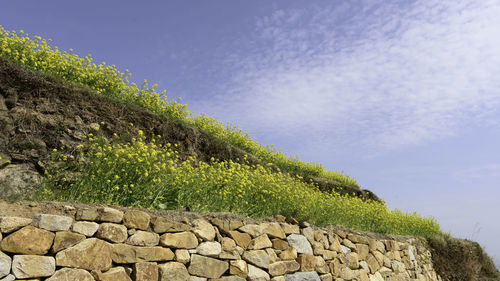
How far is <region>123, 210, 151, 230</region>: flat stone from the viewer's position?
349cm

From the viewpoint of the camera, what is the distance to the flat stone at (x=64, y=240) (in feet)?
9.82

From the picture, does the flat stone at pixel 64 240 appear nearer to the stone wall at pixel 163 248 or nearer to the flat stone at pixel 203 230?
the stone wall at pixel 163 248

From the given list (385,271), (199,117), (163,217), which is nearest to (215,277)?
(163,217)

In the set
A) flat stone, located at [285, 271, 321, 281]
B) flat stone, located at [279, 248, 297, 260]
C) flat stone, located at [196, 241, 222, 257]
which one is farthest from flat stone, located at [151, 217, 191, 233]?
flat stone, located at [285, 271, 321, 281]

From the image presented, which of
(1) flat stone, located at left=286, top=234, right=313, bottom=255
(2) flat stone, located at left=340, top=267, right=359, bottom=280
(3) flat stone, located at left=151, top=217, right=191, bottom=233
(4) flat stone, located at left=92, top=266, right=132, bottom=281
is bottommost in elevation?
(4) flat stone, located at left=92, top=266, right=132, bottom=281

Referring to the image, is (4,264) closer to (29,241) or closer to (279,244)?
(29,241)

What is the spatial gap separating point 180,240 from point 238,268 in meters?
0.85

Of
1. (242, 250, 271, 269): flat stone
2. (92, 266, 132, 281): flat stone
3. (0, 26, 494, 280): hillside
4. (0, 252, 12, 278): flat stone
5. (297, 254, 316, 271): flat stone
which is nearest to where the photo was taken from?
Answer: (0, 252, 12, 278): flat stone

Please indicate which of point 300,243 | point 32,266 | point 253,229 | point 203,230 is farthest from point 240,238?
point 32,266

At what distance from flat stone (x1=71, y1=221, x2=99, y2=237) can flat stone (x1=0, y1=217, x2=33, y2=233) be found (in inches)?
14.3

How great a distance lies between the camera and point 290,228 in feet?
16.9

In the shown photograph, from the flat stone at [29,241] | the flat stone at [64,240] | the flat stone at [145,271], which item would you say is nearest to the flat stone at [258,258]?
the flat stone at [145,271]

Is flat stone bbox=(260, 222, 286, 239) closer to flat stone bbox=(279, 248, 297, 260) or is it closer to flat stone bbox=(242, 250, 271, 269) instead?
flat stone bbox=(279, 248, 297, 260)

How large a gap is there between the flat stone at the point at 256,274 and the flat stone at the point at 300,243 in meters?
0.72
